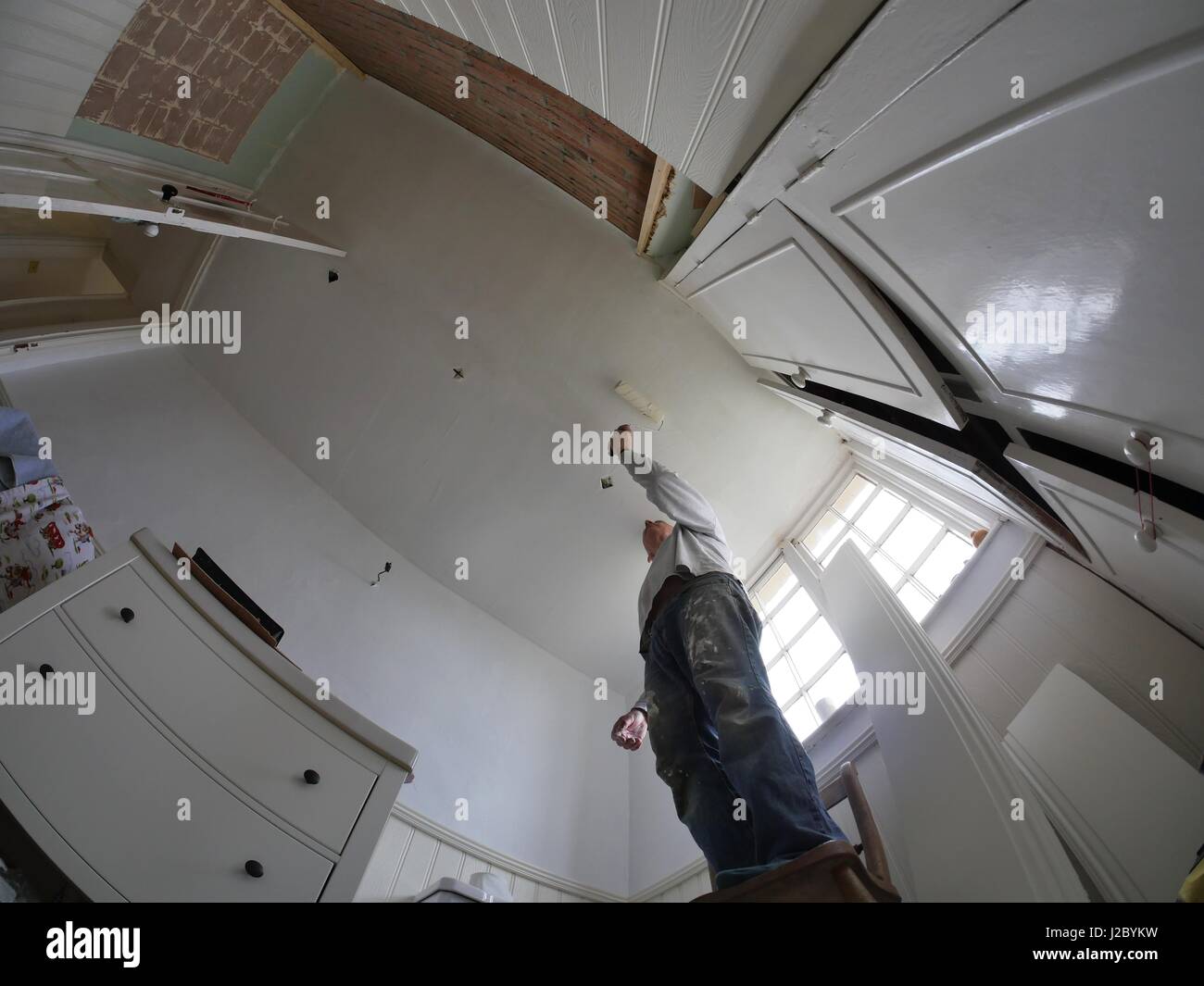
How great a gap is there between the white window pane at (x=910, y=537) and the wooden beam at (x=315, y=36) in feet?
12.6

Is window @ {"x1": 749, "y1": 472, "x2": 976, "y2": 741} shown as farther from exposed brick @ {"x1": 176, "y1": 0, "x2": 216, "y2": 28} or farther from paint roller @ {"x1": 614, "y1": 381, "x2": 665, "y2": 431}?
exposed brick @ {"x1": 176, "y1": 0, "x2": 216, "y2": 28}

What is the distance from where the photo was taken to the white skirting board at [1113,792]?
1057mm

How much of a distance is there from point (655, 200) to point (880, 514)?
1965mm

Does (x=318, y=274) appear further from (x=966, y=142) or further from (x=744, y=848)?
(x=744, y=848)

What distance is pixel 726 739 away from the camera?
3.74 feet

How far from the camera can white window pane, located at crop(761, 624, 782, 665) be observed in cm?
306

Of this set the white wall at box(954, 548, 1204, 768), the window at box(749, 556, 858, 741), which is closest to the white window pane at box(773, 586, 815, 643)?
the window at box(749, 556, 858, 741)

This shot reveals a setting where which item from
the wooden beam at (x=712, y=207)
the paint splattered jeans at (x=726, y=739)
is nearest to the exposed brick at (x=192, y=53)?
the wooden beam at (x=712, y=207)

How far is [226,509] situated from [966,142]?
10.6 feet

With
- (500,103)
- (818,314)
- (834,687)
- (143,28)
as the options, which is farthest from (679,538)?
(143,28)

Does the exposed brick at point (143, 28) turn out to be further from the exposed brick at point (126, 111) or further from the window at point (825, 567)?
the window at point (825, 567)

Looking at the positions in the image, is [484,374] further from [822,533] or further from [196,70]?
[822,533]
